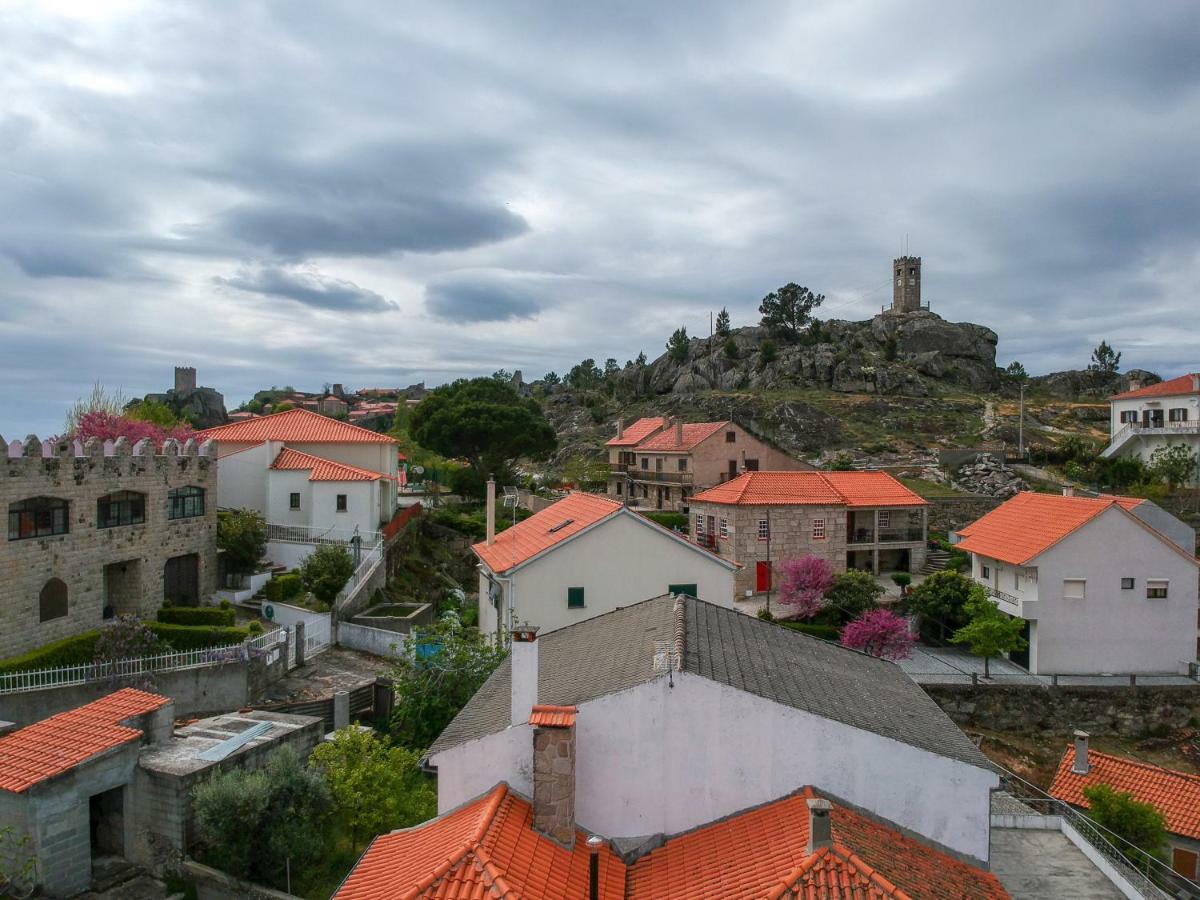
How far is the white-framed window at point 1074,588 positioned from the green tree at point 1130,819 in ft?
43.7

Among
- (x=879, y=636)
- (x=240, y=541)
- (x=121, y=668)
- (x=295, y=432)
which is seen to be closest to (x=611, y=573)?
(x=879, y=636)

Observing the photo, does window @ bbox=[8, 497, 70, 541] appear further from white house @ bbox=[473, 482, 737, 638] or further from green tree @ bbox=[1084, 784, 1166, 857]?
green tree @ bbox=[1084, 784, 1166, 857]

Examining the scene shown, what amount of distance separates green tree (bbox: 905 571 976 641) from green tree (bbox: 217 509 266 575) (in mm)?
29308

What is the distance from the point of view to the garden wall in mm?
30156

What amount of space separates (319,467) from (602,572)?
19.7 meters

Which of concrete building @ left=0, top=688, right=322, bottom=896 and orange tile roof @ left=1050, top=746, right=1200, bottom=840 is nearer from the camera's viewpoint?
concrete building @ left=0, top=688, right=322, bottom=896

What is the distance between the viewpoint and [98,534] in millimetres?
28203

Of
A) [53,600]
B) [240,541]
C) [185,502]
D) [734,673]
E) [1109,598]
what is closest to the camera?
[734,673]

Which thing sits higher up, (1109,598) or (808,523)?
(808,523)

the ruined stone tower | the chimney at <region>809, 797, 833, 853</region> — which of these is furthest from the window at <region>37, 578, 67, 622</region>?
the ruined stone tower

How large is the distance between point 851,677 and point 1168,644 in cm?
2627

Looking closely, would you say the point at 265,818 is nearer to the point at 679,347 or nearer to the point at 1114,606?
the point at 1114,606

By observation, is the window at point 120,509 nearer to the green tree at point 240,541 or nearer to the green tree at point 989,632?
the green tree at point 240,541

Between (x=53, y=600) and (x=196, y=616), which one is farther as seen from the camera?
(x=196, y=616)
